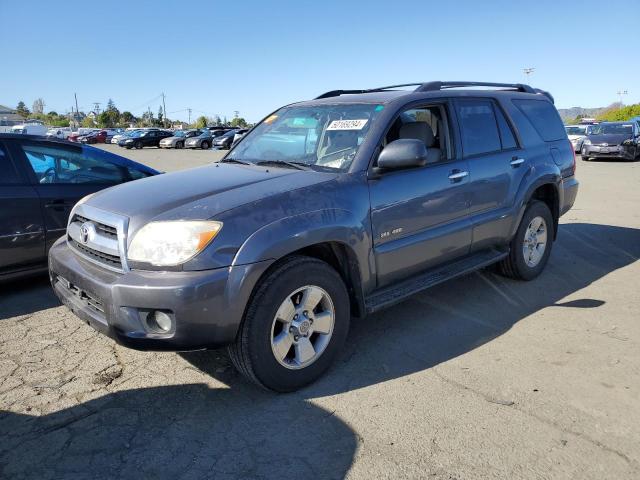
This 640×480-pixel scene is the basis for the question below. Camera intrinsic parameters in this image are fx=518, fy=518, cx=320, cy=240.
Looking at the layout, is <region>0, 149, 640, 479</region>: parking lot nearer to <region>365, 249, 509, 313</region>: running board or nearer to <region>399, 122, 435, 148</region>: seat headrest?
<region>365, 249, 509, 313</region>: running board

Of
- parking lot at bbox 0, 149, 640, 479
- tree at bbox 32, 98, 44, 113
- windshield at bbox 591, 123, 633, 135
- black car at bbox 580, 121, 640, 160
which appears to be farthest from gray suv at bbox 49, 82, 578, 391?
tree at bbox 32, 98, 44, 113

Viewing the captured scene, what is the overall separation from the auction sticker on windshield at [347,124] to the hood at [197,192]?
531 millimetres

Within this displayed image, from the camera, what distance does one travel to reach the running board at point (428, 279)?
11.4 ft

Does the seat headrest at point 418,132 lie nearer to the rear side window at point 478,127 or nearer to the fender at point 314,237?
the rear side window at point 478,127

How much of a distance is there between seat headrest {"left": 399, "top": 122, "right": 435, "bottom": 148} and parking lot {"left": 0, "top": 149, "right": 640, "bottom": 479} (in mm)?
1422

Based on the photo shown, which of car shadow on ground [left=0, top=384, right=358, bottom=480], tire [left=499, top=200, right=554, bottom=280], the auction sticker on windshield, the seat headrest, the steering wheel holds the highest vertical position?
the auction sticker on windshield

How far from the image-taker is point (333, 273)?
3168mm

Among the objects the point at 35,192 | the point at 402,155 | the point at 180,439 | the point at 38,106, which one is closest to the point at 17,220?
the point at 35,192

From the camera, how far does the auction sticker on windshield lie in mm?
3701

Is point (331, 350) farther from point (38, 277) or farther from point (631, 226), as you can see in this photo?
point (631, 226)

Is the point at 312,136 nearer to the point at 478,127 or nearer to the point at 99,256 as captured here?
the point at 478,127

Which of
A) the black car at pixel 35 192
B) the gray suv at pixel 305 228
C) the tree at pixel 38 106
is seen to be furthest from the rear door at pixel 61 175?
the tree at pixel 38 106

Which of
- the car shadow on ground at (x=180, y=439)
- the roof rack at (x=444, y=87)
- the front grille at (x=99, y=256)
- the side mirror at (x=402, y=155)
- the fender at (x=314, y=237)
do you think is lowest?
the car shadow on ground at (x=180, y=439)

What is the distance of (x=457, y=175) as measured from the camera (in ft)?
13.1
